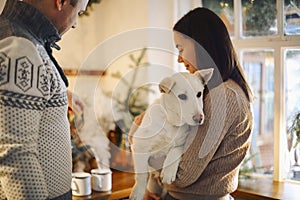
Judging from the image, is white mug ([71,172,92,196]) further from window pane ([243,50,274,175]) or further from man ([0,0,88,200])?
window pane ([243,50,274,175])

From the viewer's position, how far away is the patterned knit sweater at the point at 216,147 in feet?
4.07

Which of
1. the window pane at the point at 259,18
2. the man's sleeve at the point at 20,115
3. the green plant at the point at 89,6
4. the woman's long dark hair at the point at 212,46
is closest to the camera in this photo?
the man's sleeve at the point at 20,115

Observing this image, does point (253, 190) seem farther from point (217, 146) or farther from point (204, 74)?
point (204, 74)

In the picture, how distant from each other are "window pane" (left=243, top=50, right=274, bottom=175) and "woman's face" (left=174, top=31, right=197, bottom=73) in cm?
83

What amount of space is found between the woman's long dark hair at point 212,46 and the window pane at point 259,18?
76cm

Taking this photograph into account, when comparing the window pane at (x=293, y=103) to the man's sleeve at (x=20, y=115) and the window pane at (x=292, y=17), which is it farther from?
the man's sleeve at (x=20, y=115)

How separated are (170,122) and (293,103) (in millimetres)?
932

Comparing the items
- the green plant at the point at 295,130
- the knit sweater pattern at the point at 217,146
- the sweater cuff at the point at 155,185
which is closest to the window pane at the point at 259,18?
the green plant at the point at 295,130

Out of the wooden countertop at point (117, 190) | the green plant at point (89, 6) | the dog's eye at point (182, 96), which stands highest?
the green plant at point (89, 6)

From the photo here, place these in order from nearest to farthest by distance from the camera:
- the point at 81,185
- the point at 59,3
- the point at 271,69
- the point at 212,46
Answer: the point at 59,3 → the point at 212,46 → the point at 81,185 → the point at 271,69

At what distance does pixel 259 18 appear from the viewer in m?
2.04

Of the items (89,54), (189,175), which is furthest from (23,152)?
(89,54)

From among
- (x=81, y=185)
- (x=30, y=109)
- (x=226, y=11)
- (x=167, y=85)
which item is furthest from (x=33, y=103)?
(x=226, y=11)

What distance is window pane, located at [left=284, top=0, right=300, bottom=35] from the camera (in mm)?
1894
